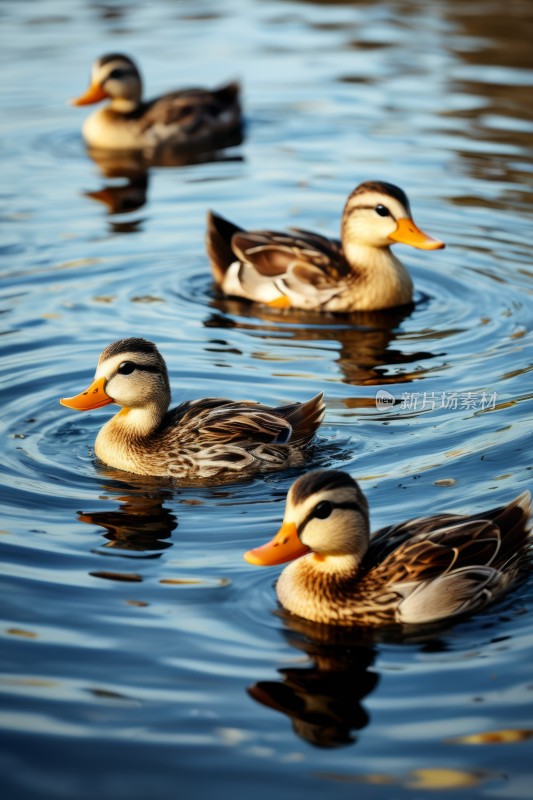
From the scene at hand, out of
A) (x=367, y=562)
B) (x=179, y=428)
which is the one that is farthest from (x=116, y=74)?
(x=367, y=562)

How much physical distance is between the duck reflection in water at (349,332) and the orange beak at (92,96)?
21.7 feet

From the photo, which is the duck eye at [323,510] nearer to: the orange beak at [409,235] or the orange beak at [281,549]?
the orange beak at [281,549]

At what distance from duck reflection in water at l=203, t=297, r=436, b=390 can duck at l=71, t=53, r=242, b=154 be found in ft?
19.5

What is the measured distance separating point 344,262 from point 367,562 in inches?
236

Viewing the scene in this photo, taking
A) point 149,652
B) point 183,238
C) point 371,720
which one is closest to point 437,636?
point 371,720

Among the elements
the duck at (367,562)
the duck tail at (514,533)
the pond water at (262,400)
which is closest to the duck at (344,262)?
the pond water at (262,400)

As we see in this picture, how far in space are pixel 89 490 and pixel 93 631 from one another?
73.9 inches

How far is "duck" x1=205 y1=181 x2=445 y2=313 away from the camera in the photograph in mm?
12625

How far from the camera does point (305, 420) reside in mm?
9148

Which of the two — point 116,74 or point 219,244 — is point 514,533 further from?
point 116,74

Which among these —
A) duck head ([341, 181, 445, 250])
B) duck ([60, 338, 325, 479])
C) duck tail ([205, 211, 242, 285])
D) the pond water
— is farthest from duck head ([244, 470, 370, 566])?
duck tail ([205, 211, 242, 285])

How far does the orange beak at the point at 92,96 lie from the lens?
1866 cm

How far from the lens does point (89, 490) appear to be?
8.84 m

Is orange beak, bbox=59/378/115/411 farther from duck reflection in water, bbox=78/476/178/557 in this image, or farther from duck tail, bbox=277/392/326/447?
duck tail, bbox=277/392/326/447
